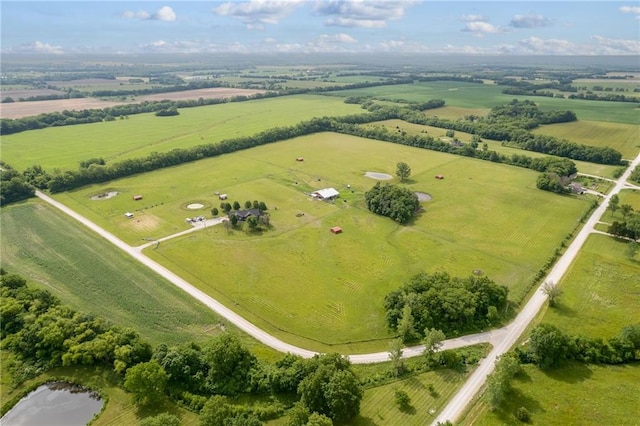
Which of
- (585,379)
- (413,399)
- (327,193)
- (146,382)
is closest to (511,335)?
(585,379)

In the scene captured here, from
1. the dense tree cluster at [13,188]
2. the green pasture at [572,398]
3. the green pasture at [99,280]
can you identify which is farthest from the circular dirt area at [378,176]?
the dense tree cluster at [13,188]

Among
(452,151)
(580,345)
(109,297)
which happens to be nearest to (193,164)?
(109,297)

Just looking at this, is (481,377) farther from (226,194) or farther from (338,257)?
(226,194)

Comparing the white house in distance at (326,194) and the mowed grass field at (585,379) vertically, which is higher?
the white house in distance at (326,194)

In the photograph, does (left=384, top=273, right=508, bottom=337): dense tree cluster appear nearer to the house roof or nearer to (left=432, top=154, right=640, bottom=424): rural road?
(left=432, top=154, right=640, bottom=424): rural road

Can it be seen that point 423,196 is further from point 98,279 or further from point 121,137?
point 121,137

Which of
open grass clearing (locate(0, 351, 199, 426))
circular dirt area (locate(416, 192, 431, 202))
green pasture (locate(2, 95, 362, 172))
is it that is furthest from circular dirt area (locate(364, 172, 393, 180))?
open grass clearing (locate(0, 351, 199, 426))

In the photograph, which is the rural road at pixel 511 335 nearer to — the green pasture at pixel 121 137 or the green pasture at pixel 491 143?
the green pasture at pixel 491 143
